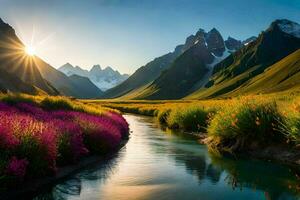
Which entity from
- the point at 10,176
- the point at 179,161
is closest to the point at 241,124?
the point at 179,161

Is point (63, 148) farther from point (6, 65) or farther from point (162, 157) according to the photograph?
point (6, 65)

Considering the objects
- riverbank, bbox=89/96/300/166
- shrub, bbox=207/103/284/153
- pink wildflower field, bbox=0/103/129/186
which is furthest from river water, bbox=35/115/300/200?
shrub, bbox=207/103/284/153

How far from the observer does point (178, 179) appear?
20.1 meters

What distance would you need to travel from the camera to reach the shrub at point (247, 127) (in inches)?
1094

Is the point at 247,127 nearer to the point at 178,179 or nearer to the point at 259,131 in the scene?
the point at 259,131

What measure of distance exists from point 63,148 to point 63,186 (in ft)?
11.0

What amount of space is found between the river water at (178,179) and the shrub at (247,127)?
274 centimetres

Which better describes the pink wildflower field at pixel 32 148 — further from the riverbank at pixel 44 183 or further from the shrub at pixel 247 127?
the shrub at pixel 247 127

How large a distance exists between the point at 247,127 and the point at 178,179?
10.2 metres

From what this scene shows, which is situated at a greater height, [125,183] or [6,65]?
[6,65]

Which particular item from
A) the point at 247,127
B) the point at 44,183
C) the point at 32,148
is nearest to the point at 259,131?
the point at 247,127

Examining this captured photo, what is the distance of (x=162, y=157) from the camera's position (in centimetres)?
2739

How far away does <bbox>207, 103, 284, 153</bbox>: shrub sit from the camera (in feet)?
91.2

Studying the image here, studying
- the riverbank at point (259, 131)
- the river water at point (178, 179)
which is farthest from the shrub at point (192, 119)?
the river water at point (178, 179)
